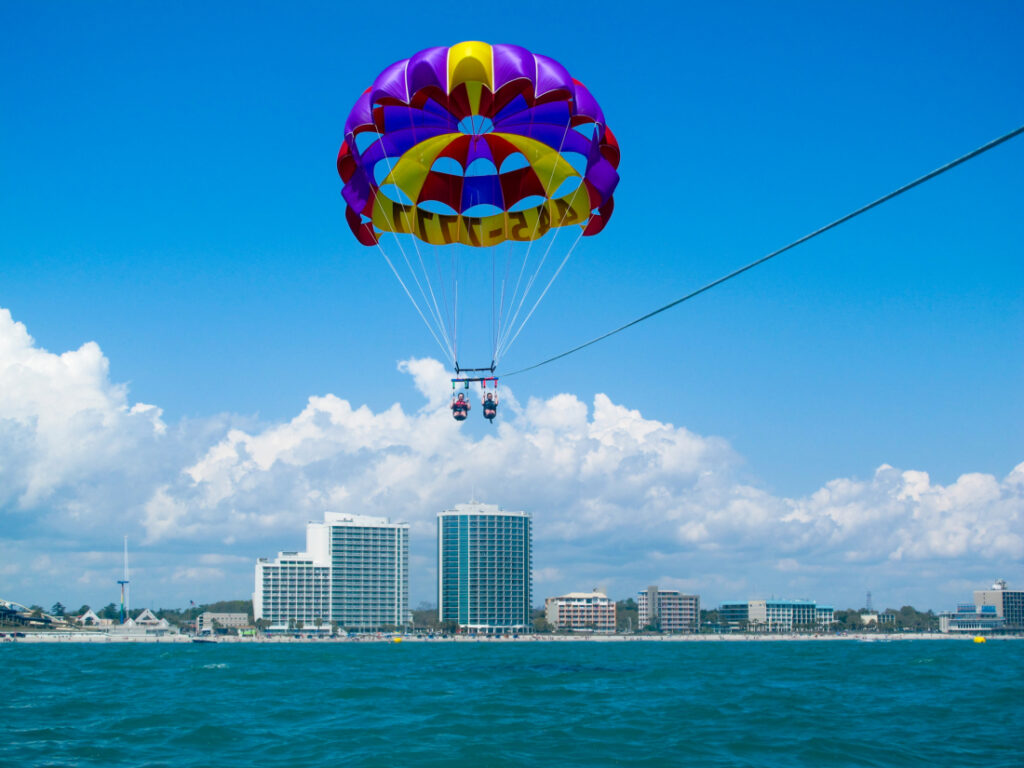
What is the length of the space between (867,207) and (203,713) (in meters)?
21.7

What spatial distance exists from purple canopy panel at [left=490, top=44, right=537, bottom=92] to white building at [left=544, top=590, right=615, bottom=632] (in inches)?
7054

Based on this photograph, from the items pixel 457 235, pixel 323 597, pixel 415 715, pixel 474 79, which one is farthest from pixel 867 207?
pixel 323 597

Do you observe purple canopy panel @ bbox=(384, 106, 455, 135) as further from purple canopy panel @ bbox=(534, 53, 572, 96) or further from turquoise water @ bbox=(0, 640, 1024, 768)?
turquoise water @ bbox=(0, 640, 1024, 768)

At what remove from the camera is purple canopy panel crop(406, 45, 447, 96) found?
20172mm

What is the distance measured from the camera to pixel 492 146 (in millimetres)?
22672

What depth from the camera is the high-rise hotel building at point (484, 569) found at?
584 feet

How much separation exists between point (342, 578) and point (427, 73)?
156 metres

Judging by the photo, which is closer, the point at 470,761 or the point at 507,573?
the point at 470,761

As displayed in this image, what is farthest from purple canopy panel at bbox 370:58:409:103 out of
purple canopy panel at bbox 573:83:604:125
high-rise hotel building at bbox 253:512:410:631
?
high-rise hotel building at bbox 253:512:410:631

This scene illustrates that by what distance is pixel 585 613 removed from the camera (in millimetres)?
193625

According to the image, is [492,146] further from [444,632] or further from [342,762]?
[444,632]

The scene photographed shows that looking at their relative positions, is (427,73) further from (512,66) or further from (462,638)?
(462,638)

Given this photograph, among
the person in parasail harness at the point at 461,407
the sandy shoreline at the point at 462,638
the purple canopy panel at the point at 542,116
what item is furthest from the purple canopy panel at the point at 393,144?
the sandy shoreline at the point at 462,638

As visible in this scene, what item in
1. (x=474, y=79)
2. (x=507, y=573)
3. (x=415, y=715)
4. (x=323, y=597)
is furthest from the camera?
(x=507, y=573)
